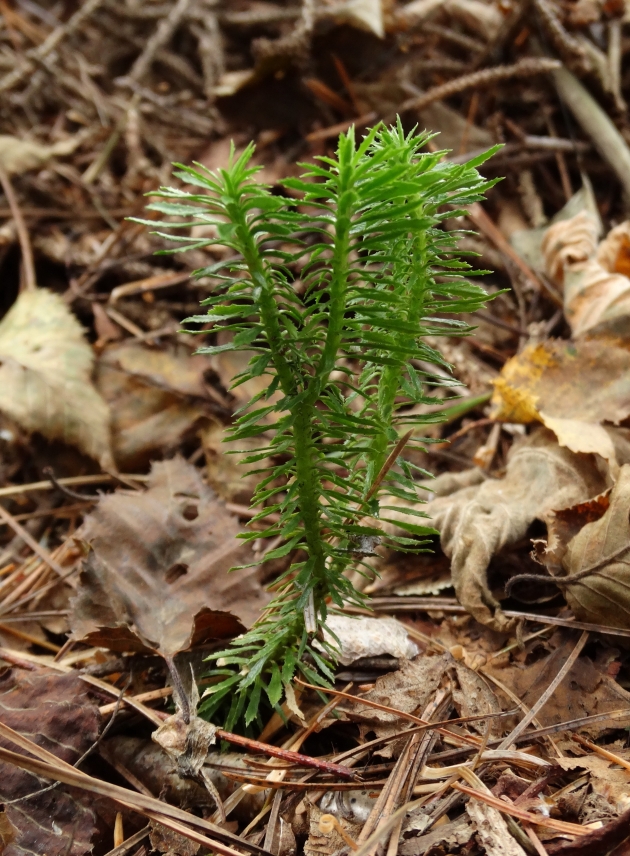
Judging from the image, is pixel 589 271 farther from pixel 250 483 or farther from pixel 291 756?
pixel 291 756

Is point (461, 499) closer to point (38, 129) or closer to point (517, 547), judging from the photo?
point (517, 547)

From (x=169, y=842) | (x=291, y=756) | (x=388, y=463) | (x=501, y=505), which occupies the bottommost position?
(x=169, y=842)

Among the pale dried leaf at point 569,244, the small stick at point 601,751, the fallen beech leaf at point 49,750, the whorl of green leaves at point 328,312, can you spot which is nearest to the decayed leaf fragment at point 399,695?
the whorl of green leaves at point 328,312

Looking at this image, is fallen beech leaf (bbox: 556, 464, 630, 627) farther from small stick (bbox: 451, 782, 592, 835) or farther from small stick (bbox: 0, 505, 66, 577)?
small stick (bbox: 0, 505, 66, 577)

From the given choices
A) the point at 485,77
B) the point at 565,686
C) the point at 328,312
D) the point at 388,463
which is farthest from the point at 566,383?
the point at 485,77

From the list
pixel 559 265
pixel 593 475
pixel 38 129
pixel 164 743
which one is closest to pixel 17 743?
pixel 164 743

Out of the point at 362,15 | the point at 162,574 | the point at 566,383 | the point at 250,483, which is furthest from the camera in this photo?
the point at 362,15
